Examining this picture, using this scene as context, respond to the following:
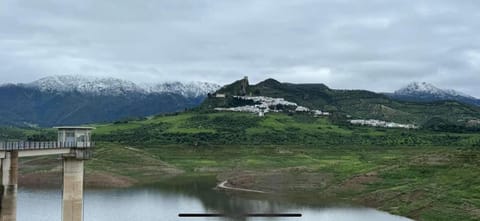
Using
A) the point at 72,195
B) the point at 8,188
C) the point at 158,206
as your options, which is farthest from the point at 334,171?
the point at 8,188

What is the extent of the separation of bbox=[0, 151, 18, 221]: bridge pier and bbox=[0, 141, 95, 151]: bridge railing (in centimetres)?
111

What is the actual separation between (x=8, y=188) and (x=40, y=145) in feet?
35.7

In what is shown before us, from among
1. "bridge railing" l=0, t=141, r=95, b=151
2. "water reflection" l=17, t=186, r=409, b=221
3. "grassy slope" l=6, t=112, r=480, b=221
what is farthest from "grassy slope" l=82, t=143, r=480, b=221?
"bridge railing" l=0, t=141, r=95, b=151

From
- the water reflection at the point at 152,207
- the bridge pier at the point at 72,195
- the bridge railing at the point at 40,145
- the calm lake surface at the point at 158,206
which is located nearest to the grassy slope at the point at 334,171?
the calm lake surface at the point at 158,206

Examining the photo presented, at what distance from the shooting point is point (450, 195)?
98.1 m

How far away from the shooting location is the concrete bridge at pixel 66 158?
183 feet

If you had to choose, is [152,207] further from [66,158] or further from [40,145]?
[40,145]

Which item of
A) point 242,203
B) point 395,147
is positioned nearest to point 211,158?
point 395,147

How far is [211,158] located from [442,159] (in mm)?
70291

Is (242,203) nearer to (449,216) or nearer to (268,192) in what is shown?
(268,192)

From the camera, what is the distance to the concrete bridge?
55.9 m

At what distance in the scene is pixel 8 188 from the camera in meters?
55.1

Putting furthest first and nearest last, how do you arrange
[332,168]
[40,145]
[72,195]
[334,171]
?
[332,168]
[334,171]
[72,195]
[40,145]

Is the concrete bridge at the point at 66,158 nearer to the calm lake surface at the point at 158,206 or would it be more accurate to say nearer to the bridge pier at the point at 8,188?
the bridge pier at the point at 8,188
